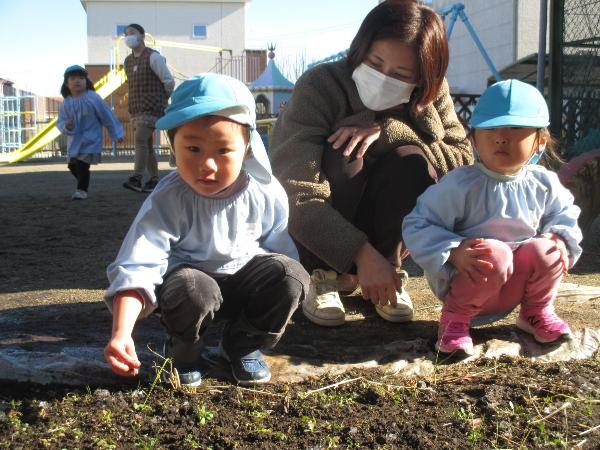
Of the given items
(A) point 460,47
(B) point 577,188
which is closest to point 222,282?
(B) point 577,188

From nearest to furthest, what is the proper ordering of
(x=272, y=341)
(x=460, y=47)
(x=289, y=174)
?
(x=272, y=341) < (x=289, y=174) < (x=460, y=47)

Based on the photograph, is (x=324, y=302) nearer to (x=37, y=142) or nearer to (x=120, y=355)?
(x=120, y=355)

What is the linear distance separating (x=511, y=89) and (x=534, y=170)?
267mm

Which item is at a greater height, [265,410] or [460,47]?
[460,47]

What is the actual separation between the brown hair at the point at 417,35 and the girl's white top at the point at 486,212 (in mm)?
429

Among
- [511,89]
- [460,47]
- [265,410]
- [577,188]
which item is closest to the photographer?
[265,410]

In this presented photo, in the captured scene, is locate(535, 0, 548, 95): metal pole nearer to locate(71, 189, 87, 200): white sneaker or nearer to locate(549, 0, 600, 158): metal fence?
locate(549, 0, 600, 158): metal fence

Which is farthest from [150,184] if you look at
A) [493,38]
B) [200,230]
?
[493,38]

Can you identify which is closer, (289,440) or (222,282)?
(289,440)

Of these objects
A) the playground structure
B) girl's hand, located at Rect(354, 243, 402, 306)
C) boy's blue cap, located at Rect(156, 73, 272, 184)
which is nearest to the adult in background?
girl's hand, located at Rect(354, 243, 402, 306)

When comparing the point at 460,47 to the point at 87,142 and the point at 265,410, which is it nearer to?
the point at 87,142

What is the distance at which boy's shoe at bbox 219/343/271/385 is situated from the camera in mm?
1974

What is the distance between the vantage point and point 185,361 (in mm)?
1977

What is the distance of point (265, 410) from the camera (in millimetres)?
1805
